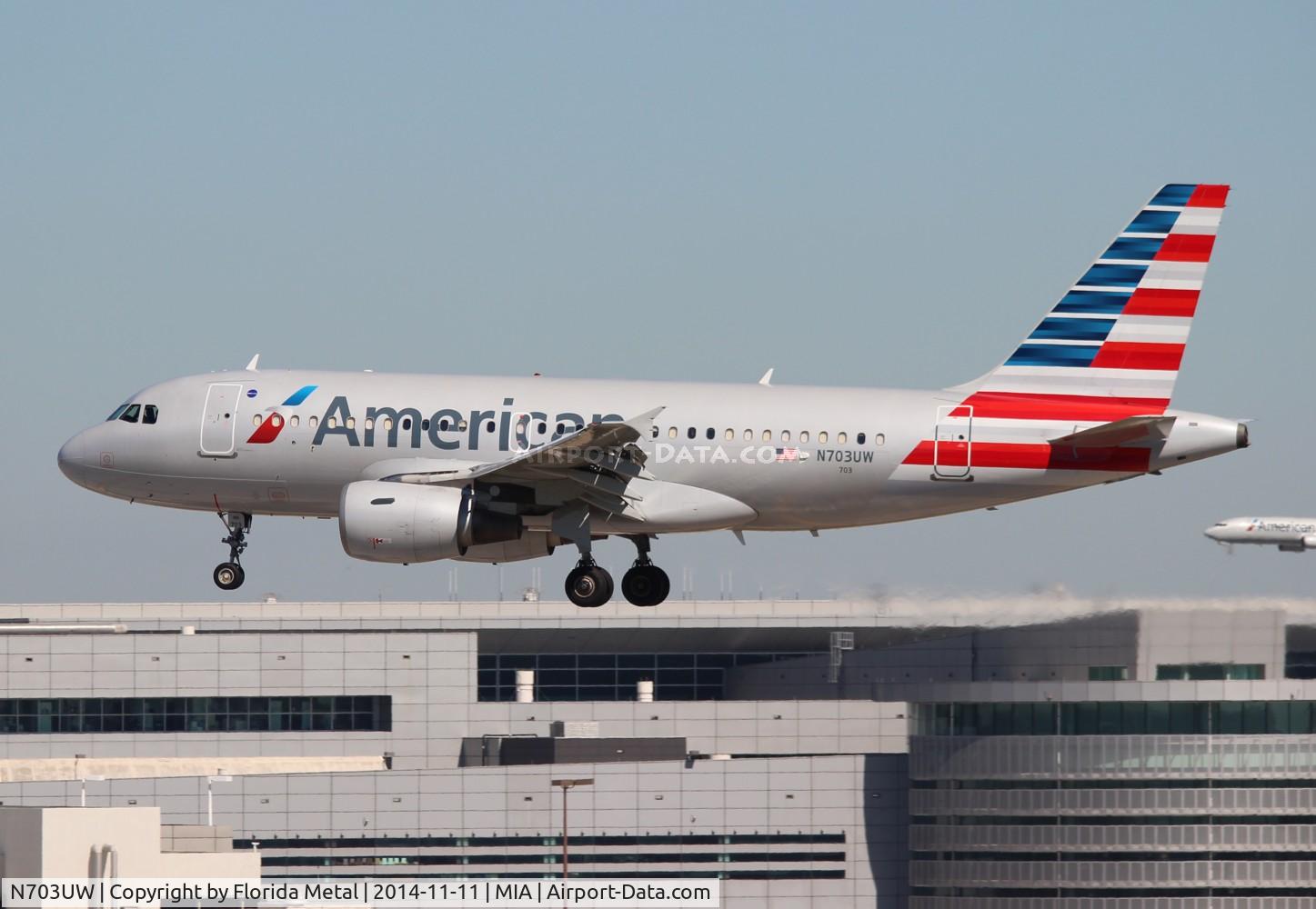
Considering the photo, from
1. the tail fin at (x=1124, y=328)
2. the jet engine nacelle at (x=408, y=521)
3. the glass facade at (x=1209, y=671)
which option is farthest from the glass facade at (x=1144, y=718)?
the jet engine nacelle at (x=408, y=521)

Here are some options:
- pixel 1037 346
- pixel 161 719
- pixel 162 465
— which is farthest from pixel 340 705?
pixel 1037 346

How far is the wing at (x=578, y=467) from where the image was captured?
158 feet

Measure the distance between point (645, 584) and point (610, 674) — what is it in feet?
261

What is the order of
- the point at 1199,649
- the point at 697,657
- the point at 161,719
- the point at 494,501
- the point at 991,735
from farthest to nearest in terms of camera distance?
the point at 697,657, the point at 161,719, the point at 991,735, the point at 1199,649, the point at 494,501

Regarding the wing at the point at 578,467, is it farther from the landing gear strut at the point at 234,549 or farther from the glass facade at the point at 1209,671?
the glass facade at the point at 1209,671

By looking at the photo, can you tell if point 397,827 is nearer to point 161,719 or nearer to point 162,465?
point 161,719

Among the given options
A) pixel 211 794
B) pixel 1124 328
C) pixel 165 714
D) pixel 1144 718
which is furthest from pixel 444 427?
pixel 165 714

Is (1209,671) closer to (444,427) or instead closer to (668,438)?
(668,438)

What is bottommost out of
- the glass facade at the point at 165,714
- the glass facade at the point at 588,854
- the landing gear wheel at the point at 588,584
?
the glass facade at the point at 588,854

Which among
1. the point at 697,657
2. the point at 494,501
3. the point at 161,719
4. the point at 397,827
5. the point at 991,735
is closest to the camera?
the point at 494,501

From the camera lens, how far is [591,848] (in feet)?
→ 276

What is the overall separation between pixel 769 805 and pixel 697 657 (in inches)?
1885

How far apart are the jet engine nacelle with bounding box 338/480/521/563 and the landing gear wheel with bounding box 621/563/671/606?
4.20 metres

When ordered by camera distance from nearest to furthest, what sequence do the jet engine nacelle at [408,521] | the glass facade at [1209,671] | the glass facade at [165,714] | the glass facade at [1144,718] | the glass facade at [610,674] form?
1. the jet engine nacelle at [408,521]
2. the glass facade at [1209,671]
3. the glass facade at [1144,718]
4. the glass facade at [165,714]
5. the glass facade at [610,674]
